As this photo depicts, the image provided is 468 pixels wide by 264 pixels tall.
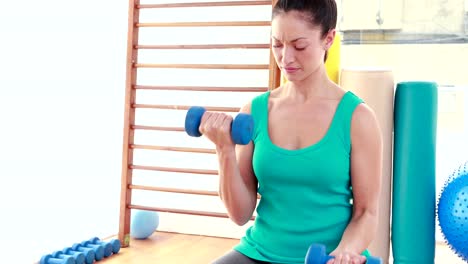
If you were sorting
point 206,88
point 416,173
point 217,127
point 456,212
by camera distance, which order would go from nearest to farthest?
1. point 217,127
2. point 456,212
3. point 416,173
4. point 206,88

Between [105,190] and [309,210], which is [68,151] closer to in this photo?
[105,190]

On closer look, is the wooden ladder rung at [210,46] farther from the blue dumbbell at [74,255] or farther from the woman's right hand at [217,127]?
the woman's right hand at [217,127]

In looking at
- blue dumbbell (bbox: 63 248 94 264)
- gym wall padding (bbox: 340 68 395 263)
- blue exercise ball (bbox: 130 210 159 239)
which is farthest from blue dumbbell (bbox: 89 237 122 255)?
gym wall padding (bbox: 340 68 395 263)

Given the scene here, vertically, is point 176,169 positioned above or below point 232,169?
below

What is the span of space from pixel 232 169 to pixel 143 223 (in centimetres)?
221

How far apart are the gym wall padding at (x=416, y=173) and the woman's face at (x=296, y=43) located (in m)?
1.10

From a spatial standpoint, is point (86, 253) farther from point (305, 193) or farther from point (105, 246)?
Answer: point (305, 193)

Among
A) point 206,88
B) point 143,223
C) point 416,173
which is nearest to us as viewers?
point 416,173

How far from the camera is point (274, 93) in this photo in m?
1.69

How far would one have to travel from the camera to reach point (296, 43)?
1489 millimetres

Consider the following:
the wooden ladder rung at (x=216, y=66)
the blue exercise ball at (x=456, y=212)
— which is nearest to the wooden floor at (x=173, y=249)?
the wooden ladder rung at (x=216, y=66)

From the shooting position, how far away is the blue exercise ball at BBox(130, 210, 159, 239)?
3.60 meters

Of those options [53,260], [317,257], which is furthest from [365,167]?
[53,260]

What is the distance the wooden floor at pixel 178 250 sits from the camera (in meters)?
3.16
